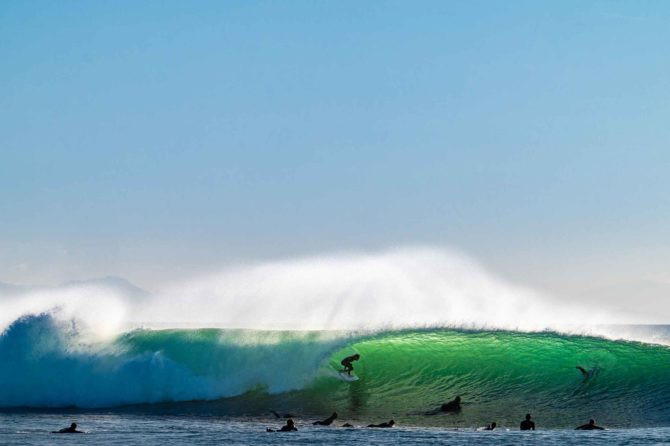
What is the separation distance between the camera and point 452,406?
19.3 m

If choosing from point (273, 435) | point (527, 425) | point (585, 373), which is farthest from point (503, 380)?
point (273, 435)

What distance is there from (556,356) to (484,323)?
325 centimetres

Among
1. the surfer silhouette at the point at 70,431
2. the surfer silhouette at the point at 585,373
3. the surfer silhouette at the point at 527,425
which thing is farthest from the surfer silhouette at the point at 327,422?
the surfer silhouette at the point at 585,373

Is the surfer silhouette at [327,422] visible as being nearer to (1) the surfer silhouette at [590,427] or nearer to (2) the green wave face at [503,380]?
(2) the green wave face at [503,380]

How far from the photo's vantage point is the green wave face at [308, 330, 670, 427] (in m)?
18.6

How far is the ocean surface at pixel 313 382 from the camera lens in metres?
18.0

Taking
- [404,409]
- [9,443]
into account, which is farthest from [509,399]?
[9,443]

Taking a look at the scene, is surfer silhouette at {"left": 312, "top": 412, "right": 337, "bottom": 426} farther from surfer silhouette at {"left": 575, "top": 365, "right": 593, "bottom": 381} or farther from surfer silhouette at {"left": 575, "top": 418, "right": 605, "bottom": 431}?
surfer silhouette at {"left": 575, "top": 365, "right": 593, "bottom": 381}

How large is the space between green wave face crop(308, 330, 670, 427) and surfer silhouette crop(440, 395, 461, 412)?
0.60 feet

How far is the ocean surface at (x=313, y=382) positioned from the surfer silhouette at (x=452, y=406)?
0.22 m

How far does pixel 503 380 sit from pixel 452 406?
8.97ft

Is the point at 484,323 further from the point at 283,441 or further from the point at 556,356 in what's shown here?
the point at 283,441

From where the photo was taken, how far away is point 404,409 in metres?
19.7

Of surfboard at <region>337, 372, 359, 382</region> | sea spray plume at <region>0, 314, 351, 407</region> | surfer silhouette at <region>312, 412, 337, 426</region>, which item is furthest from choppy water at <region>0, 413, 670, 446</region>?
surfboard at <region>337, 372, 359, 382</region>
